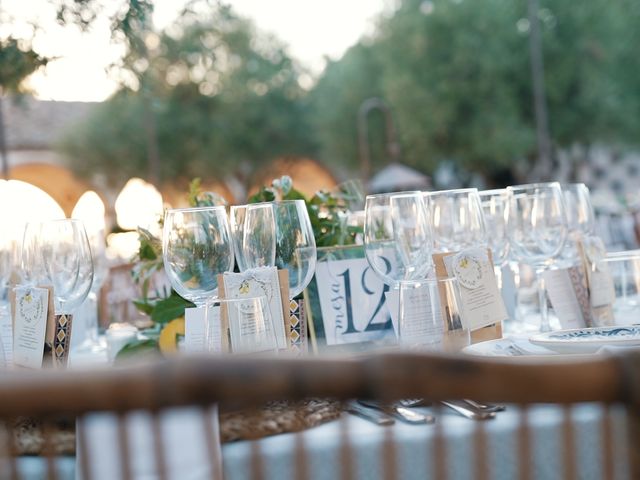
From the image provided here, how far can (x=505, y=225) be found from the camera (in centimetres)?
206

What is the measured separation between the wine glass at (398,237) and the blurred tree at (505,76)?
1912cm

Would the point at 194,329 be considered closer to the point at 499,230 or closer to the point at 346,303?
the point at 346,303

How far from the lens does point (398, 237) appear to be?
1.67 meters

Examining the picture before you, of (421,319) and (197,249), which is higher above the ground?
Result: (197,249)

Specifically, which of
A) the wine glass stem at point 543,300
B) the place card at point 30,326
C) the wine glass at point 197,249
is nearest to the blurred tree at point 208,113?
the wine glass stem at point 543,300

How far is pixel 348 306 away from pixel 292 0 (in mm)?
19181

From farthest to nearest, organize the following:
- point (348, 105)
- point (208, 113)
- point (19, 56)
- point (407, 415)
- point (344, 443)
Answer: point (208, 113)
point (348, 105)
point (19, 56)
point (407, 415)
point (344, 443)

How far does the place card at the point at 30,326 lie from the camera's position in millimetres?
1629

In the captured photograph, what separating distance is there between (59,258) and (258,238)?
384 mm

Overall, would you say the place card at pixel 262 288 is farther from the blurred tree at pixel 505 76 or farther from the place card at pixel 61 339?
the blurred tree at pixel 505 76

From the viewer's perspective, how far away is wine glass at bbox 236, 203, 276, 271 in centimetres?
163

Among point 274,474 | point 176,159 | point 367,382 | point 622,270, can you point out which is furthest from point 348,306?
point 176,159

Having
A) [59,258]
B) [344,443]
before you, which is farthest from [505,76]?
[344,443]

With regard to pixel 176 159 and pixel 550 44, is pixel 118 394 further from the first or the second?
pixel 176 159
